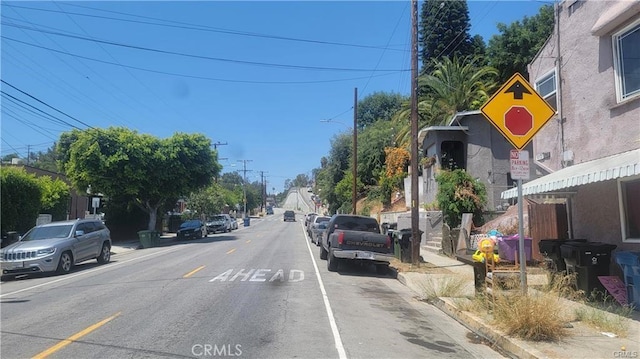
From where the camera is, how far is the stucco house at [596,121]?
372 inches

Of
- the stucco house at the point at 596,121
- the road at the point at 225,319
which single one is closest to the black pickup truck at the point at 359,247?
the road at the point at 225,319

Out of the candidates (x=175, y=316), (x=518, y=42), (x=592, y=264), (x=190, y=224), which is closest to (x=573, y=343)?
(x=592, y=264)

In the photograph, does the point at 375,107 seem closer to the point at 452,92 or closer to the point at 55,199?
the point at 452,92

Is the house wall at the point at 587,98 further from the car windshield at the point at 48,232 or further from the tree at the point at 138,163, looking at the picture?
the tree at the point at 138,163

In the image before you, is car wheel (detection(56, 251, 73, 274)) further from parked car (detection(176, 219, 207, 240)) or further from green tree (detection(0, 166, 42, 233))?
parked car (detection(176, 219, 207, 240))

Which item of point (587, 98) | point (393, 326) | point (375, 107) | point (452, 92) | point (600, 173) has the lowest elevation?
point (393, 326)

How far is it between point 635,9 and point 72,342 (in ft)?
36.4

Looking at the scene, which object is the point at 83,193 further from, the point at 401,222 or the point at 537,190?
the point at 537,190

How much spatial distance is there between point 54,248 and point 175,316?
9.62m

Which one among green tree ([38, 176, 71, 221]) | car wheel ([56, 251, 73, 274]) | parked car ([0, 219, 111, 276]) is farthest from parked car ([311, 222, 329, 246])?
green tree ([38, 176, 71, 221])

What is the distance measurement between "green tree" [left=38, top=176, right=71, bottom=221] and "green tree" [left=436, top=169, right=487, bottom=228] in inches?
784

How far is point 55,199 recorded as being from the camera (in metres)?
26.6

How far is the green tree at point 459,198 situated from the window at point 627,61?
12418mm

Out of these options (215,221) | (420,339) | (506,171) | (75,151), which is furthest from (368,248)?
(215,221)
